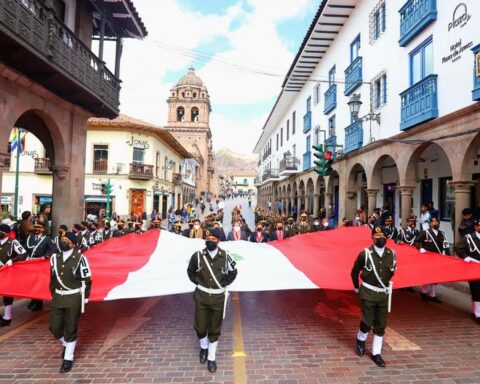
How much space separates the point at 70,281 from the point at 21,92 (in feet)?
23.8

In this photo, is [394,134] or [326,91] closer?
[394,134]

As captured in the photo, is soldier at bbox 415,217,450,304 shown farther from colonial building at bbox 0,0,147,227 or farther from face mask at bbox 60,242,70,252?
colonial building at bbox 0,0,147,227

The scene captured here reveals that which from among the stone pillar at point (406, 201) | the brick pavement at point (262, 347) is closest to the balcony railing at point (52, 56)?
the brick pavement at point (262, 347)

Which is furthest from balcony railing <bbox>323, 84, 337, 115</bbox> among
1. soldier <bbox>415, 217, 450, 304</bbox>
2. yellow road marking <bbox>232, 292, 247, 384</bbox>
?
yellow road marking <bbox>232, 292, 247, 384</bbox>

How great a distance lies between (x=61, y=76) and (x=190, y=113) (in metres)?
59.8

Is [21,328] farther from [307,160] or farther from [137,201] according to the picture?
[137,201]

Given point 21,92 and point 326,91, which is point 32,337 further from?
point 326,91

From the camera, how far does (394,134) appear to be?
42.9 ft

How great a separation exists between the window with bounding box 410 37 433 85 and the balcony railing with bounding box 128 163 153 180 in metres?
23.4

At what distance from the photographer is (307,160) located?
24672 mm

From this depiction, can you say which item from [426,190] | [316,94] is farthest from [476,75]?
[316,94]

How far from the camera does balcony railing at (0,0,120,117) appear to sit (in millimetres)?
7785

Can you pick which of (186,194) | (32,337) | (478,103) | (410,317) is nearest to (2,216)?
(32,337)

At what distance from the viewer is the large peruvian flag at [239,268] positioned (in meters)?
5.75
